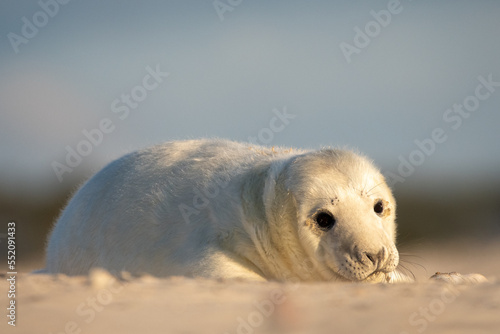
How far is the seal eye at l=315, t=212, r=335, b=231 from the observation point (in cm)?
573

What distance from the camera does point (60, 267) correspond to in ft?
23.1

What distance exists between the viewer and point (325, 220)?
5.77 m

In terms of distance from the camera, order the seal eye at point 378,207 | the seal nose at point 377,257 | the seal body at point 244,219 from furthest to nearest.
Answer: the seal eye at point 378,207, the seal body at point 244,219, the seal nose at point 377,257

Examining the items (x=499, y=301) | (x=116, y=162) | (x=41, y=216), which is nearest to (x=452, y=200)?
(x=41, y=216)

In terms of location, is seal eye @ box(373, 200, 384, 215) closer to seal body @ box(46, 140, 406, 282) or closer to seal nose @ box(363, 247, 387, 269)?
seal body @ box(46, 140, 406, 282)

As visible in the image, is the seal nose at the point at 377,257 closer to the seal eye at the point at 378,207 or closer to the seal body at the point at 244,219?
the seal body at the point at 244,219

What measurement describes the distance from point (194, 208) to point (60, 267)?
1729 mm

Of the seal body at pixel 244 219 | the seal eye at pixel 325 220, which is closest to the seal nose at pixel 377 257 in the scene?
the seal body at pixel 244 219

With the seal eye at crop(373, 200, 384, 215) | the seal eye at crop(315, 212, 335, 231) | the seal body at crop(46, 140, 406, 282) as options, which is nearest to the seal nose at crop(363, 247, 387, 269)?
the seal body at crop(46, 140, 406, 282)

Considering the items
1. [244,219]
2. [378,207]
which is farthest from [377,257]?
[244,219]

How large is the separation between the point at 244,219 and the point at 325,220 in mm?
699

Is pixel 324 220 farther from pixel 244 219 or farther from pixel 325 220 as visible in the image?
pixel 244 219

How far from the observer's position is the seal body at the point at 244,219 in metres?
5.63

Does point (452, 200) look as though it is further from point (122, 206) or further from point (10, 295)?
point (10, 295)
